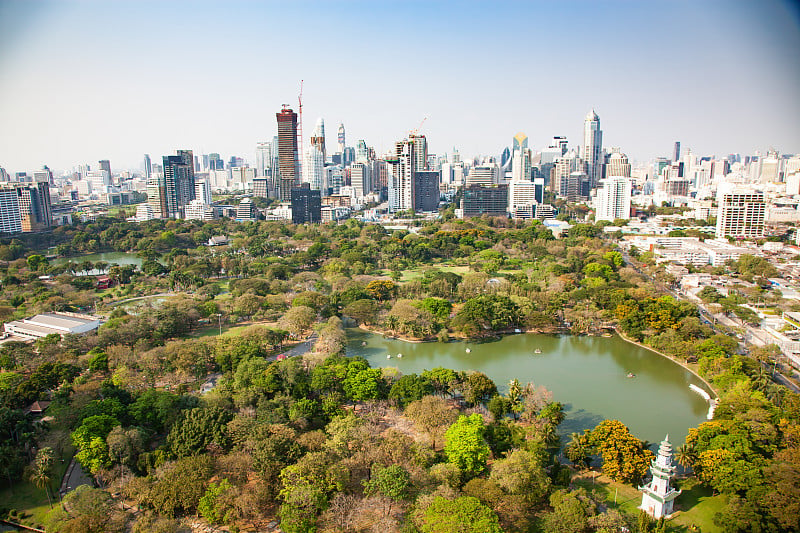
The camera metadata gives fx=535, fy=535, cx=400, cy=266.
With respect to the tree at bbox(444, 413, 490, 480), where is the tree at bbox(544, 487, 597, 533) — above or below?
below

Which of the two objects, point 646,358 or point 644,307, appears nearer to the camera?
point 646,358

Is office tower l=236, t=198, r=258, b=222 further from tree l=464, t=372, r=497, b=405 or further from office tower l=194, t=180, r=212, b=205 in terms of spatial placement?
tree l=464, t=372, r=497, b=405

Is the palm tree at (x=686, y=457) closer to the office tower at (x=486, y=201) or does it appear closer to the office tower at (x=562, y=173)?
the office tower at (x=486, y=201)

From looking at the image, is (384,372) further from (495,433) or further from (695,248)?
(695,248)

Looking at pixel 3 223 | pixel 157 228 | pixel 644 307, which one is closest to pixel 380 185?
pixel 157 228

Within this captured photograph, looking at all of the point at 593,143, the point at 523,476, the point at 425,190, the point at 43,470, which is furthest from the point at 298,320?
the point at 593,143

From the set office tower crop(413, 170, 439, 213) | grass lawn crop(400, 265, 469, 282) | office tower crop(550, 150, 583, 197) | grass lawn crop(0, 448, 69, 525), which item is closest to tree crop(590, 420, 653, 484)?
grass lawn crop(0, 448, 69, 525)

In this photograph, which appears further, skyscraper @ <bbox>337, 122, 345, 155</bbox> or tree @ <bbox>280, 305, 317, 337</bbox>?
skyscraper @ <bbox>337, 122, 345, 155</bbox>
